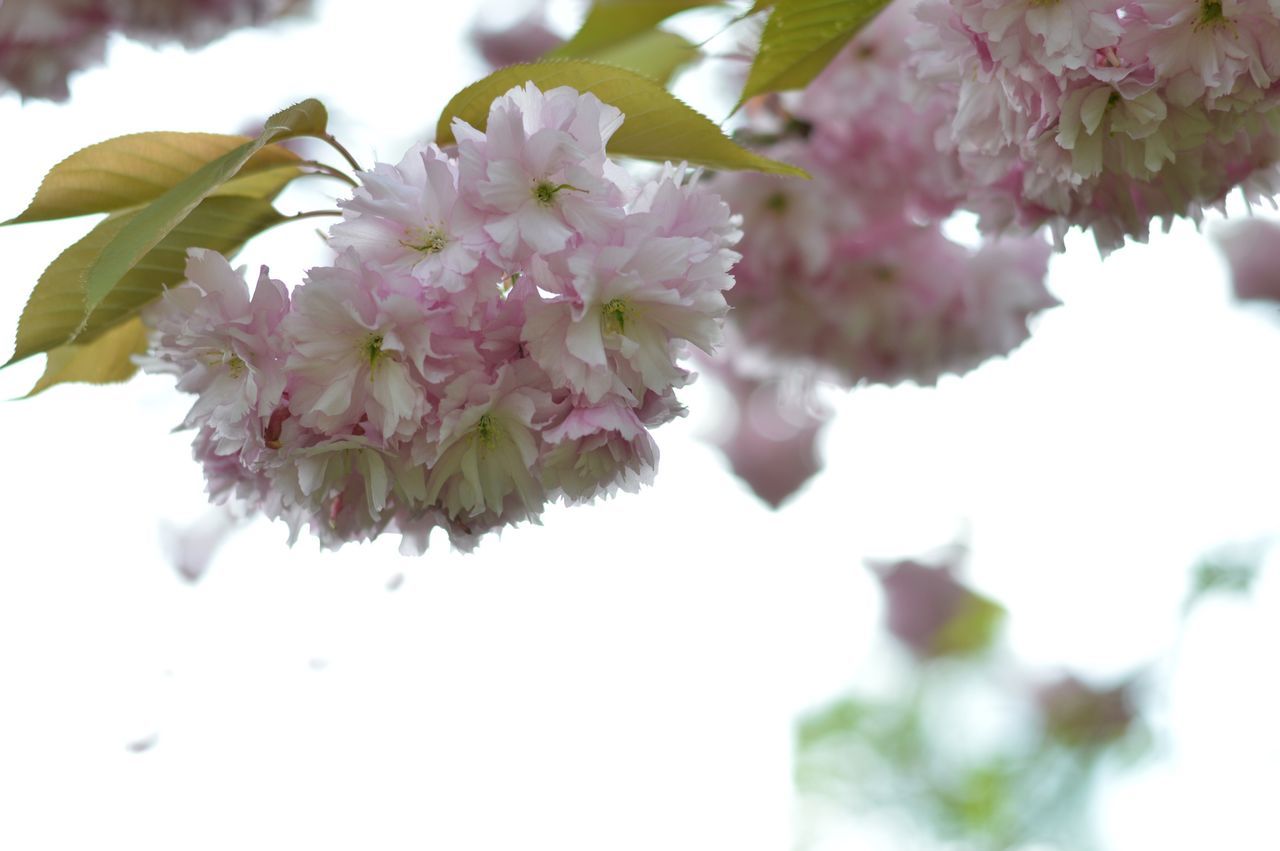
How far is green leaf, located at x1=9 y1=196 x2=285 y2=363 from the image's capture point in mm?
790

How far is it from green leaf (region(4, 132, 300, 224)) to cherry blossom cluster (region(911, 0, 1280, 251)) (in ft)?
1.60

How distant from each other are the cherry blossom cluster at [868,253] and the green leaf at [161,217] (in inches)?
28.4

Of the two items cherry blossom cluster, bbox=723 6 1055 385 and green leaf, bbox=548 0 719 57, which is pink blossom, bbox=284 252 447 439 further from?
cherry blossom cluster, bbox=723 6 1055 385

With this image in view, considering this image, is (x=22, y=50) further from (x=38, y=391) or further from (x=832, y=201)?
(x=832, y=201)

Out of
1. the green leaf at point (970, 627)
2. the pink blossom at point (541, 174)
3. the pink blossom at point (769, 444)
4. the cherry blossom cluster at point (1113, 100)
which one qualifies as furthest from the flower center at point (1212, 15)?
the green leaf at point (970, 627)

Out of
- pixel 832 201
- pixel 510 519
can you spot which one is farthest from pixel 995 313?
pixel 510 519

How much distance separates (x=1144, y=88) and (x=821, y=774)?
6.64 metres

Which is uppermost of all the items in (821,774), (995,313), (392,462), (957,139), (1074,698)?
(821,774)

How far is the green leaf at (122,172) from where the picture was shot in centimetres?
82

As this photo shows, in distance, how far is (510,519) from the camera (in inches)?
31.6

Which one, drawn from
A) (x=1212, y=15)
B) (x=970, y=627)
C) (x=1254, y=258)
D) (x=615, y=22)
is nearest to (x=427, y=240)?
(x=1212, y=15)

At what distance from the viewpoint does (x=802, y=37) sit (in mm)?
893

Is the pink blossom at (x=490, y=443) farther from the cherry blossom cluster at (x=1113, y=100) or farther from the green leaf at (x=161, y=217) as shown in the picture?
the cherry blossom cluster at (x=1113, y=100)

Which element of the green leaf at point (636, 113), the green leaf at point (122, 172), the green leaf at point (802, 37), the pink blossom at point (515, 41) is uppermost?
the pink blossom at point (515, 41)
